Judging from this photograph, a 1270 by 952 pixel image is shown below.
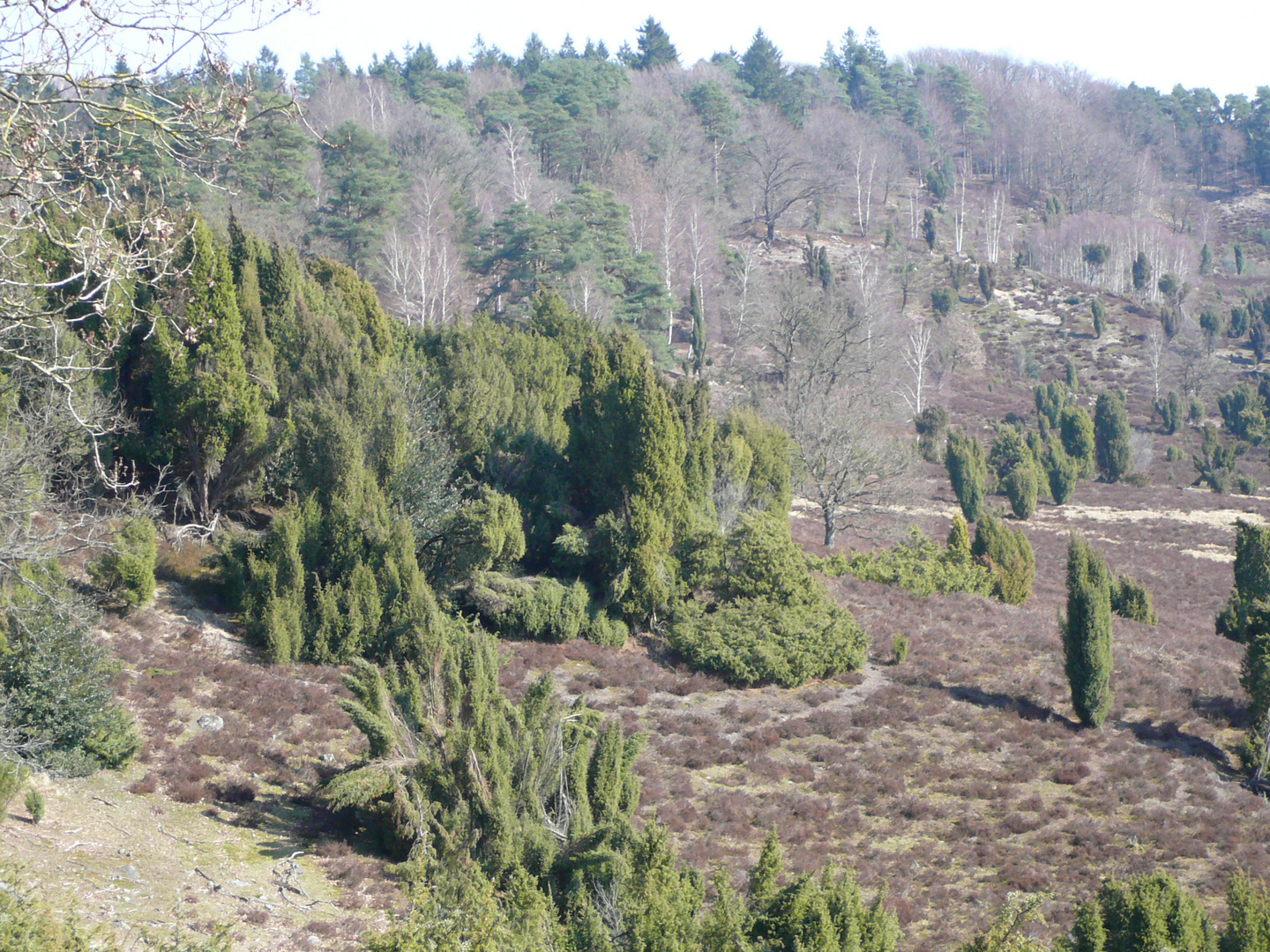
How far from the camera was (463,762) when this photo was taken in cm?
980

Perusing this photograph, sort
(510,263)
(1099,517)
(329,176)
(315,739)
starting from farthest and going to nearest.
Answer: (329,176) < (510,263) < (1099,517) < (315,739)

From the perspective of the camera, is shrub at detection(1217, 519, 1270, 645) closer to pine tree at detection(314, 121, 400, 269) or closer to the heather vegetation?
the heather vegetation

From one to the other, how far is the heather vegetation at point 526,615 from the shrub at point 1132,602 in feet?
0.44

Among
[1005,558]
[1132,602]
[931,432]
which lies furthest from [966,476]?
[1132,602]

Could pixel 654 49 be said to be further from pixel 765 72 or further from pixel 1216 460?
pixel 1216 460

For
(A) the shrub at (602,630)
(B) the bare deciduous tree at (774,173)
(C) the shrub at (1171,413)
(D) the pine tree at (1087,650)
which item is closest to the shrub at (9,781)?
(A) the shrub at (602,630)

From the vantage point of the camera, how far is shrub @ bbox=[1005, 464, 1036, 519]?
41375 mm

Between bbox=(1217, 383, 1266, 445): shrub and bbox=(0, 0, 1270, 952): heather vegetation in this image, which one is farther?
bbox=(1217, 383, 1266, 445): shrub

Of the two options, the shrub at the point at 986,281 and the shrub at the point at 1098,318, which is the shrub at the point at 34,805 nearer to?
the shrub at the point at 1098,318

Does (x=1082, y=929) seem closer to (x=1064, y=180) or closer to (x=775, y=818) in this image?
(x=775, y=818)

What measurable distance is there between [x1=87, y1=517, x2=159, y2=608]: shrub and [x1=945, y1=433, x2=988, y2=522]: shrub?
30808 mm

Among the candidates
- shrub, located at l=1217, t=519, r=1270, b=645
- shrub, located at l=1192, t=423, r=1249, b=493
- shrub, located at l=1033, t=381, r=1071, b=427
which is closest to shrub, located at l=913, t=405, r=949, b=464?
shrub, located at l=1033, t=381, r=1071, b=427

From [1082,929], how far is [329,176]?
50.5 m

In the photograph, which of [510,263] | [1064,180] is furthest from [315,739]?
[1064,180]
